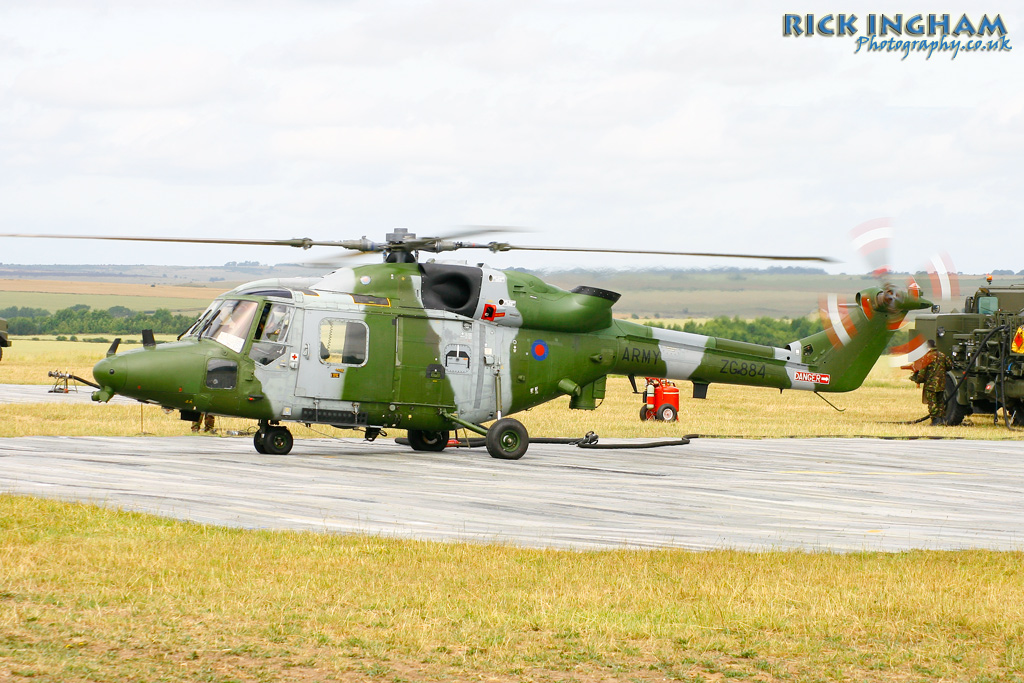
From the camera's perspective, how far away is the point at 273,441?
799 inches

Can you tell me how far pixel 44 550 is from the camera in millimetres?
10516

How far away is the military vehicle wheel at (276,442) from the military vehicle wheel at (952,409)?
20064 millimetres

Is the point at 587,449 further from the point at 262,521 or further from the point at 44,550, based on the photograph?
the point at 44,550

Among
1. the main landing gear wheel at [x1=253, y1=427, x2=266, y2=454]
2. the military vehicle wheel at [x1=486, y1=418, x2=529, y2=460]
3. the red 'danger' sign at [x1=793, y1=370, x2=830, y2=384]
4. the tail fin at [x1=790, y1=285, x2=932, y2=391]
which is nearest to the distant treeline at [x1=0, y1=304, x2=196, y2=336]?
the main landing gear wheel at [x1=253, y1=427, x2=266, y2=454]

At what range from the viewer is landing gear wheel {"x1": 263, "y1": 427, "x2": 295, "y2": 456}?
20.3 m

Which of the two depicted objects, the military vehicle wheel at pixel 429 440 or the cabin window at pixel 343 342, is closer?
the cabin window at pixel 343 342

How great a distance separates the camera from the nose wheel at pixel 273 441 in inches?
798

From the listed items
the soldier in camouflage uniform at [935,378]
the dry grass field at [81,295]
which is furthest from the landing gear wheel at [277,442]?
the dry grass field at [81,295]

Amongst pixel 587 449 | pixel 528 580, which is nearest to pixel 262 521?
pixel 528 580

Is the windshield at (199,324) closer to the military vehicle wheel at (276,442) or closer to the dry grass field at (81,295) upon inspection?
the military vehicle wheel at (276,442)

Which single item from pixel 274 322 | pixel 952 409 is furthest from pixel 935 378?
pixel 274 322

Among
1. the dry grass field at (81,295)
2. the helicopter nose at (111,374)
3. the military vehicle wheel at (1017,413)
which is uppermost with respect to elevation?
the dry grass field at (81,295)

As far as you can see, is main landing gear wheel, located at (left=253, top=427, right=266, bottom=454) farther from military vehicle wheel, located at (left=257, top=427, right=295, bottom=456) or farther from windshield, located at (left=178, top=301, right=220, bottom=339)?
windshield, located at (left=178, top=301, right=220, bottom=339)

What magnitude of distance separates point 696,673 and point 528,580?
2548 millimetres
